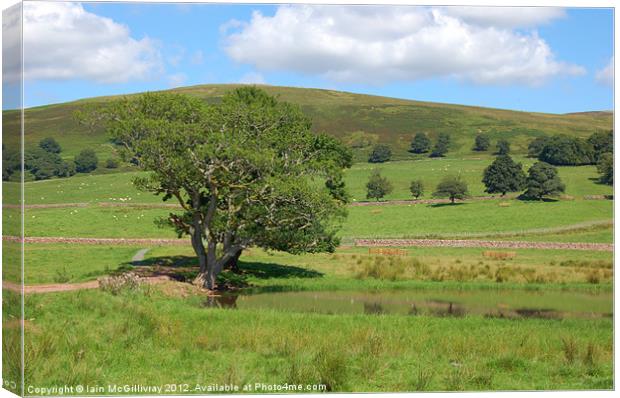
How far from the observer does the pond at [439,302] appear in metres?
26.7

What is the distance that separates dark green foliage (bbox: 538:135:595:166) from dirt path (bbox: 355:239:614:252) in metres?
53.1

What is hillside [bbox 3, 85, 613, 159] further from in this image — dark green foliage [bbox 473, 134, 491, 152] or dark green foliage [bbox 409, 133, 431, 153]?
dark green foliage [bbox 409, 133, 431, 153]

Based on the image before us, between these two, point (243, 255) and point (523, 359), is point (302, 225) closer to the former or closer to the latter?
point (243, 255)

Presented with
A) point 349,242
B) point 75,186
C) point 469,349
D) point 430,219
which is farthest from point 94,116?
point 75,186

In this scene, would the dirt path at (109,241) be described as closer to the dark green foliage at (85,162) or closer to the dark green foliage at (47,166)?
the dark green foliage at (47,166)

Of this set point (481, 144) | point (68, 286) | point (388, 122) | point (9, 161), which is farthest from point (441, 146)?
point (9, 161)

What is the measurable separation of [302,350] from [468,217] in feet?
176

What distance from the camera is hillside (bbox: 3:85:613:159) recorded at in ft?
471

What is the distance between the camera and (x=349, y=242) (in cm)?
5212

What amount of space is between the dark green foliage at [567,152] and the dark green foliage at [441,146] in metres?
28.3

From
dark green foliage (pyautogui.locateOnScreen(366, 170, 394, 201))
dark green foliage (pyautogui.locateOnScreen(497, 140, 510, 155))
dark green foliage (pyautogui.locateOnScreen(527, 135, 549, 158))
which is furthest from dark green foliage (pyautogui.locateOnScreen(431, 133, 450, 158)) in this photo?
dark green foliage (pyautogui.locateOnScreen(366, 170, 394, 201))

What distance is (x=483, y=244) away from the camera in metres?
49.2

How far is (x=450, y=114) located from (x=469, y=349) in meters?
166

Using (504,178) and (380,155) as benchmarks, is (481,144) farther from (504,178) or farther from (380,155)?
(504,178)
